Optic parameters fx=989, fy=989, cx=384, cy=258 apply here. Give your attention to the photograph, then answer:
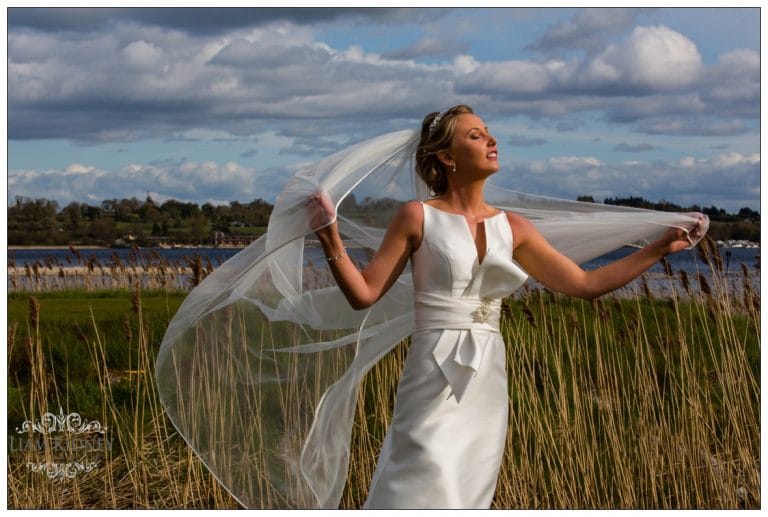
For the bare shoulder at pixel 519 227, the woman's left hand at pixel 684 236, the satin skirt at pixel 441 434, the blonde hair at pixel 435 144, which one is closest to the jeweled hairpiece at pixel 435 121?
the blonde hair at pixel 435 144

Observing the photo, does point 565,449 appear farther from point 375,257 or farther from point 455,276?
point 375,257

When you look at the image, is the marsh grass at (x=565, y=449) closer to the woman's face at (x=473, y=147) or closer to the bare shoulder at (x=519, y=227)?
the bare shoulder at (x=519, y=227)

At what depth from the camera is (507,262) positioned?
3793 mm

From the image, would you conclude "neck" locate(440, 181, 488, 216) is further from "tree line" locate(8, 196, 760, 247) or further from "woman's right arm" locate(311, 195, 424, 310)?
"tree line" locate(8, 196, 760, 247)

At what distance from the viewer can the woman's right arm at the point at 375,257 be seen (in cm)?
358

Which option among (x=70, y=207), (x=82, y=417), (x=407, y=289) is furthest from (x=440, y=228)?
(x=70, y=207)

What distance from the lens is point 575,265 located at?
4.08 meters

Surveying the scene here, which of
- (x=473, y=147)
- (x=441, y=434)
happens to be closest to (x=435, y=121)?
(x=473, y=147)

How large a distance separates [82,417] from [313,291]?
3036 mm

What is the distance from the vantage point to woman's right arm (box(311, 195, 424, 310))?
11.7 ft
